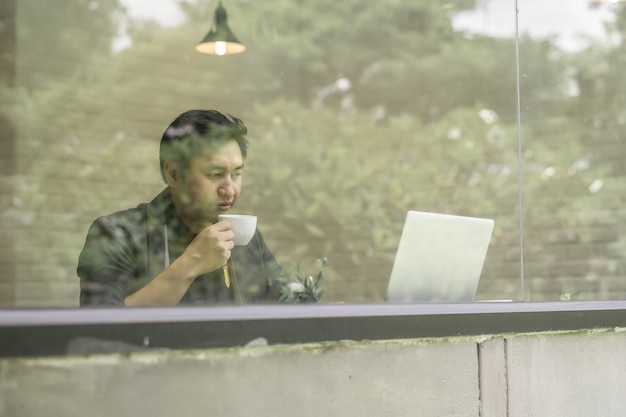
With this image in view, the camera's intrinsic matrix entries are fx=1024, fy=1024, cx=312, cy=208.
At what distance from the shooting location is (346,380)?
2.45m

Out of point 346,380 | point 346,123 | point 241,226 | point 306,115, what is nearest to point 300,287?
point 241,226

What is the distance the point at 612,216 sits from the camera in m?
5.72

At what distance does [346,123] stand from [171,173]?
4135 mm

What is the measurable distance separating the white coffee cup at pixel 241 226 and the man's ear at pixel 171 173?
49cm

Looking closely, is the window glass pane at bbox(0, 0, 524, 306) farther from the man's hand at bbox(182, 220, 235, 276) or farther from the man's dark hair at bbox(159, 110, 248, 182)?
the man's hand at bbox(182, 220, 235, 276)

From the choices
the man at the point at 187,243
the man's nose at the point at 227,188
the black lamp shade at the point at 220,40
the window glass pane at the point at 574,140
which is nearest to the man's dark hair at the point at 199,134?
the man at the point at 187,243

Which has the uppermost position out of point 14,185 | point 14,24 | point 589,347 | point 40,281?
point 14,24

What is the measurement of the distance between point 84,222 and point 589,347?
2387mm

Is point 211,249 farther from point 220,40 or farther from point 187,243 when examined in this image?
point 220,40

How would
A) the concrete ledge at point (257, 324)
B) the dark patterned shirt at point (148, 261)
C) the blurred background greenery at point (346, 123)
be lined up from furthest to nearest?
the blurred background greenery at point (346, 123)
the dark patterned shirt at point (148, 261)
the concrete ledge at point (257, 324)

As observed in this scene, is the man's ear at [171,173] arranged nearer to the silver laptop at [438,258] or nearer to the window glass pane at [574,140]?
the silver laptop at [438,258]

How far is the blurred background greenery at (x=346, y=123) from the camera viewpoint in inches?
203

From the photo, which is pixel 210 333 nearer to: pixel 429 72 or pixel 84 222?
pixel 84 222

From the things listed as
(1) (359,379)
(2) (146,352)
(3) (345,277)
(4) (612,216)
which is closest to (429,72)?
(4) (612,216)
